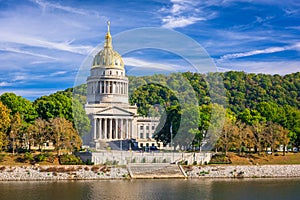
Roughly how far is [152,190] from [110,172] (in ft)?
34.8

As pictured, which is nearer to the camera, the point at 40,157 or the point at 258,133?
the point at 40,157

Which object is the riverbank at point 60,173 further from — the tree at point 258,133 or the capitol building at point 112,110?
the tree at point 258,133

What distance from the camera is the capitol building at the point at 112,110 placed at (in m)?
73.8

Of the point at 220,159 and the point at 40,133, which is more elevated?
the point at 40,133

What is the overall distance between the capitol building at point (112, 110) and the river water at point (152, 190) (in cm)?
2288

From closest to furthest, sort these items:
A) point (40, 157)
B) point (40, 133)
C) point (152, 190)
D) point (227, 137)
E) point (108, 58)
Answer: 1. point (152, 190)
2. point (40, 157)
3. point (40, 133)
4. point (227, 137)
5. point (108, 58)

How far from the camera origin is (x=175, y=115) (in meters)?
64.5

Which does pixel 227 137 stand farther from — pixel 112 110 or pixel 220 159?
pixel 112 110

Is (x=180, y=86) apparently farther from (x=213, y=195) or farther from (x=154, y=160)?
(x=213, y=195)

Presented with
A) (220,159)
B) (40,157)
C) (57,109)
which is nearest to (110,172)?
(40,157)

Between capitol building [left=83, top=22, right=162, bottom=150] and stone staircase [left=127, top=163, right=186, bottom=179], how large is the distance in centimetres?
1623

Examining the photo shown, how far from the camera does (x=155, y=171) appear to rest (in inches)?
2072

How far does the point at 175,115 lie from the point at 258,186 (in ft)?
66.7

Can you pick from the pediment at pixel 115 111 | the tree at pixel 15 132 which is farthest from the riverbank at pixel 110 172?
the pediment at pixel 115 111
